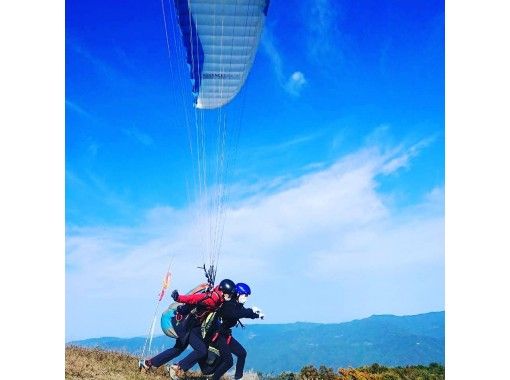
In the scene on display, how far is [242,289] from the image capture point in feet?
21.4

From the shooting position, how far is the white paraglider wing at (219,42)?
8930mm

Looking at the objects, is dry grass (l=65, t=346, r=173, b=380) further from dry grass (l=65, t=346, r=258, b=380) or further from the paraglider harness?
the paraglider harness

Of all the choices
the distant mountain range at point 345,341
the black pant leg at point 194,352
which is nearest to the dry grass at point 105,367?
the black pant leg at point 194,352

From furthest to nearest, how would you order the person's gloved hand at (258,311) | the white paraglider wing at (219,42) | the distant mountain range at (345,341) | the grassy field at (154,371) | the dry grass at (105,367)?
the distant mountain range at (345,341)
the white paraglider wing at (219,42)
the grassy field at (154,371)
the dry grass at (105,367)
the person's gloved hand at (258,311)

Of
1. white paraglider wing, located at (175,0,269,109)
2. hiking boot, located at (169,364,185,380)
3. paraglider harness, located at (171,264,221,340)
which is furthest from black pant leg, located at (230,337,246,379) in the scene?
white paraglider wing, located at (175,0,269,109)

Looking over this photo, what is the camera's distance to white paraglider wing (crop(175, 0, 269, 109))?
893 cm

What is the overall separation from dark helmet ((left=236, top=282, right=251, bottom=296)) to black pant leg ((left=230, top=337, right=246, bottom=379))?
62 cm

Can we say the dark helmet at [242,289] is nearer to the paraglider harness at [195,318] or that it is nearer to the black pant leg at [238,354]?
the paraglider harness at [195,318]

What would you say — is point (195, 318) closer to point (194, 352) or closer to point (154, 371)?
point (194, 352)

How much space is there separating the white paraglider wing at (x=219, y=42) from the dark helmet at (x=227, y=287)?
145 inches
